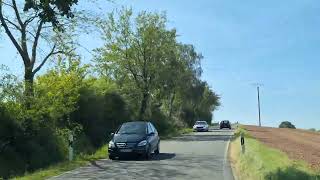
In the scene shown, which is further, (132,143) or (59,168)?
(132,143)

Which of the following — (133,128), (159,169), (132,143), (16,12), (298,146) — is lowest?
(159,169)

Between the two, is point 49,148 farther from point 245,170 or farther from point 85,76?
point 245,170

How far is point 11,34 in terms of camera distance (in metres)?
36.2

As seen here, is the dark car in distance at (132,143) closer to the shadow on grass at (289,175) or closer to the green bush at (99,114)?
the shadow on grass at (289,175)

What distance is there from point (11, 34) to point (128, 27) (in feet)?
79.1

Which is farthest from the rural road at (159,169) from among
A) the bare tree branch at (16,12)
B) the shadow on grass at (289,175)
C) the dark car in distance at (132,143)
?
the bare tree branch at (16,12)

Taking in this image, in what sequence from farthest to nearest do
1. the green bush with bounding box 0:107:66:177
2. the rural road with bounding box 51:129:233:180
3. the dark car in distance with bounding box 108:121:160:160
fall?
the green bush with bounding box 0:107:66:177 < the dark car in distance with bounding box 108:121:160:160 < the rural road with bounding box 51:129:233:180

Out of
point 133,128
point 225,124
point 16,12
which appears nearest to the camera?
point 133,128

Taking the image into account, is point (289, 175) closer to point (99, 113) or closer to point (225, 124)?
point (99, 113)

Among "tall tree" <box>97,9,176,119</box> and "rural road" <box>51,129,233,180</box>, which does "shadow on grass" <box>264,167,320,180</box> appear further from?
"tall tree" <box>97,9,176,119</box>

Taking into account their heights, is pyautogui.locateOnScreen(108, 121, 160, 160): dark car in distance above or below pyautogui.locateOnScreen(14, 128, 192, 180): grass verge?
above

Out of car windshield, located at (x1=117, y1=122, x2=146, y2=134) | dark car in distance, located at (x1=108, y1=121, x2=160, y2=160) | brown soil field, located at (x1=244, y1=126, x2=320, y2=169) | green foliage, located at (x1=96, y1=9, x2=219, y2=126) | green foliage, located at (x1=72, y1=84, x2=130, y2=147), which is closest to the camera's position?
dark car in distance, located at (x1=108, y1=121, x2=160, y2=160)

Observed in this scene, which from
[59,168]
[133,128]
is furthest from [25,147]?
[59,168]

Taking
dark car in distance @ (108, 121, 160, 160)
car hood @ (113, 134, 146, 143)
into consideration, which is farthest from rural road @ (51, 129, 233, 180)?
car hood @ (113, 134, 146, 143)
